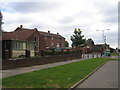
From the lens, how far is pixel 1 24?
205 feet

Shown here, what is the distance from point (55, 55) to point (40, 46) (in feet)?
56.6

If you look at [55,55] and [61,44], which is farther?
[61,44]

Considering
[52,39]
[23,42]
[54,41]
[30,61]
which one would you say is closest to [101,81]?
[30,61]

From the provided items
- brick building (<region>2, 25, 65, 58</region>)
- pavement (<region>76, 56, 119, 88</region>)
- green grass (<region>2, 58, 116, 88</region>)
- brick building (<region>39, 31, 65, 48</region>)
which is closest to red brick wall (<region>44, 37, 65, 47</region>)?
brick building (<region>39, 31, 65, 48</region>)

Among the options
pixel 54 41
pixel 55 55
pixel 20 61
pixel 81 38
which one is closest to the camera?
pixel 20 61

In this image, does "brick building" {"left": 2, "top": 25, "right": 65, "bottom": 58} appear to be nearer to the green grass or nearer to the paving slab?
the green grass

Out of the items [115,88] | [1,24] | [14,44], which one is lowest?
[115,88]

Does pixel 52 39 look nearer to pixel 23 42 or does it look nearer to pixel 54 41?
pixel 54 41

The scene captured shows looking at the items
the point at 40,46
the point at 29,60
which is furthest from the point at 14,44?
the point at 40,46

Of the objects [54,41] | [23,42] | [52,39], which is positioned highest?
[52,39]

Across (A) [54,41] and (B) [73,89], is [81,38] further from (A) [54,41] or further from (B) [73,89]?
(B) [73,89]

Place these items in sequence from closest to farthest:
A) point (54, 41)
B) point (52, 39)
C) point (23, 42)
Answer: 1. point (23, 42)
2. point (52, 39)
3. point (54, 41)

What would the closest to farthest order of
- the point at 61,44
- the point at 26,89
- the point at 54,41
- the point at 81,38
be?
1. the point at 26,89
2. the point at 54,41
3. the point at 61,44
4. the point at 81,38

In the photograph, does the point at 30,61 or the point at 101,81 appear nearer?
the point at 101,81
